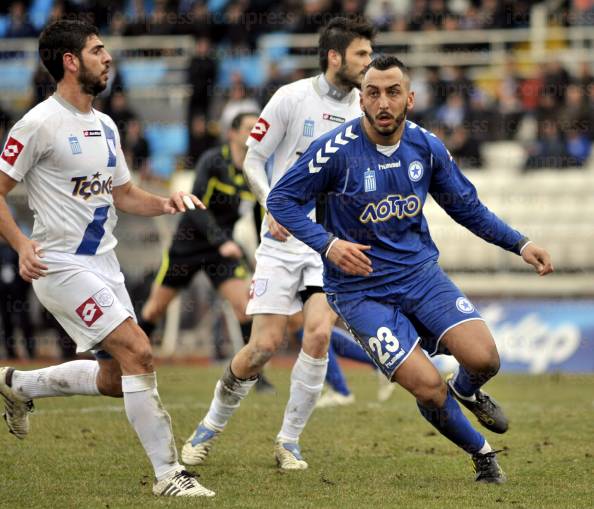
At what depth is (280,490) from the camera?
707cm

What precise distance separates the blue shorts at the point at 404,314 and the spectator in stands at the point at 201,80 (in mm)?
13890

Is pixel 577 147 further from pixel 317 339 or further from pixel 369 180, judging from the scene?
pixel 369 180

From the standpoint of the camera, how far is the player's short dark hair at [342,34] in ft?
27.7

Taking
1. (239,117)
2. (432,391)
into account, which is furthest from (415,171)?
(239,117)

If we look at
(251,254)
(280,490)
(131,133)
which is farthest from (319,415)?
(131,133)

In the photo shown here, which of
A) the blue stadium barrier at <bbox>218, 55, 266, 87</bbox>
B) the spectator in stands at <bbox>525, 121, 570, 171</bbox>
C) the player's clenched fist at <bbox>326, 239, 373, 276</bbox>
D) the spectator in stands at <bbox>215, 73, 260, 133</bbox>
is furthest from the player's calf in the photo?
the blue stadium barrier at <bbox>218, 55, 266, 87</bbox>

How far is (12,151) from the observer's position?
6828mm

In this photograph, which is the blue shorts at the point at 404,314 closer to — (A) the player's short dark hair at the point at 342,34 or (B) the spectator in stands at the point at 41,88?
(A) the player's short dark hair at the point at 342,34

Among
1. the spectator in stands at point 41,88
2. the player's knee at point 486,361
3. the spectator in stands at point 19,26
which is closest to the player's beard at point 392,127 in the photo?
the player's knee at point 486,361

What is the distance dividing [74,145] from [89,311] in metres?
0.98

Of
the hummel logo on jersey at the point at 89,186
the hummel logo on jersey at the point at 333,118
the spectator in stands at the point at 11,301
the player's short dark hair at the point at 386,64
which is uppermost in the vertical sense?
the player's short dark hair at the point at 386,64

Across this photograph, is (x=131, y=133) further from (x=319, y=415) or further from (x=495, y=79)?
(x=319, y=415)

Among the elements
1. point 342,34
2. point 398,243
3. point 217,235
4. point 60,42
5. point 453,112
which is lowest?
point 453,112

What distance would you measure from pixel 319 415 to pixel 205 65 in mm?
11423
